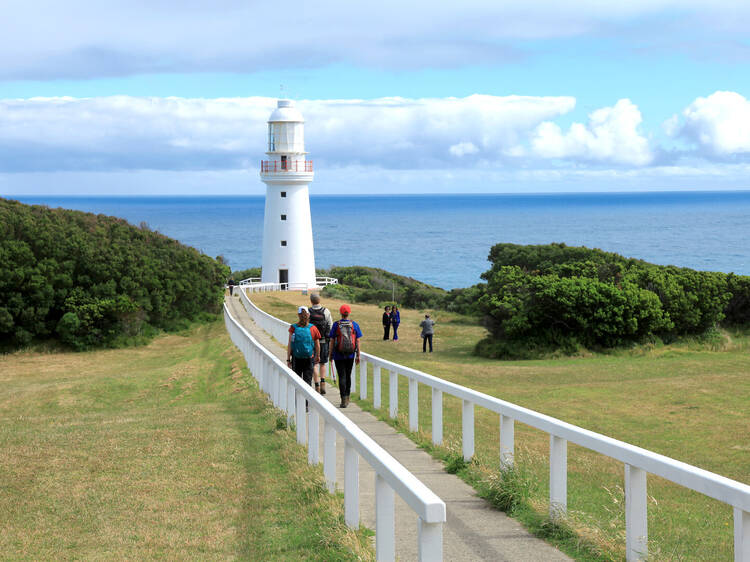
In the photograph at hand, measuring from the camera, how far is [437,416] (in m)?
10.2

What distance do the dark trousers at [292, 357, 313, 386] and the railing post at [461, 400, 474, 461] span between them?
172 inches

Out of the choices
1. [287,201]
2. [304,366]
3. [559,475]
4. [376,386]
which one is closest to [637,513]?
[559,475]

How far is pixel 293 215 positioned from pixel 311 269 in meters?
3.73

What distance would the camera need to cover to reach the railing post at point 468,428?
29.4ft

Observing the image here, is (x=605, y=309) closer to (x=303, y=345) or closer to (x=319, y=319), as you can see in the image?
(x=319, y=319)

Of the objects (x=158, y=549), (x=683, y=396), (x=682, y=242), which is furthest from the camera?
(x=682, y=242)

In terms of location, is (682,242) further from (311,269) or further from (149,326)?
(149,326)

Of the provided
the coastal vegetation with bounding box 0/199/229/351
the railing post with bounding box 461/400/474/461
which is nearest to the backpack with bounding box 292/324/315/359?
the railing post with bounding box 461/400/474/461

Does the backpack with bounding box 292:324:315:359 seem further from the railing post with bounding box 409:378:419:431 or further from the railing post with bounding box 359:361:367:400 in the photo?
the railing post with bounding box 409:378:419:431

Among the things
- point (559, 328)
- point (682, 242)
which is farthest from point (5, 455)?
point (682, 242)

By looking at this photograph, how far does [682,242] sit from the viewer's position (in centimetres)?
13088

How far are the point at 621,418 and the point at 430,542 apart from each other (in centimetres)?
1059

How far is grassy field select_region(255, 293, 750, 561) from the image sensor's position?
23.5 ft

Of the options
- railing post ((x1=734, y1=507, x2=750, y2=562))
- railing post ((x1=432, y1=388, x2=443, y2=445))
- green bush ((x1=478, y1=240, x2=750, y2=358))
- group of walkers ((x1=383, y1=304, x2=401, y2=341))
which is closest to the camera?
railing post ((x1=734, y1=507, x2=750, y2=562))
